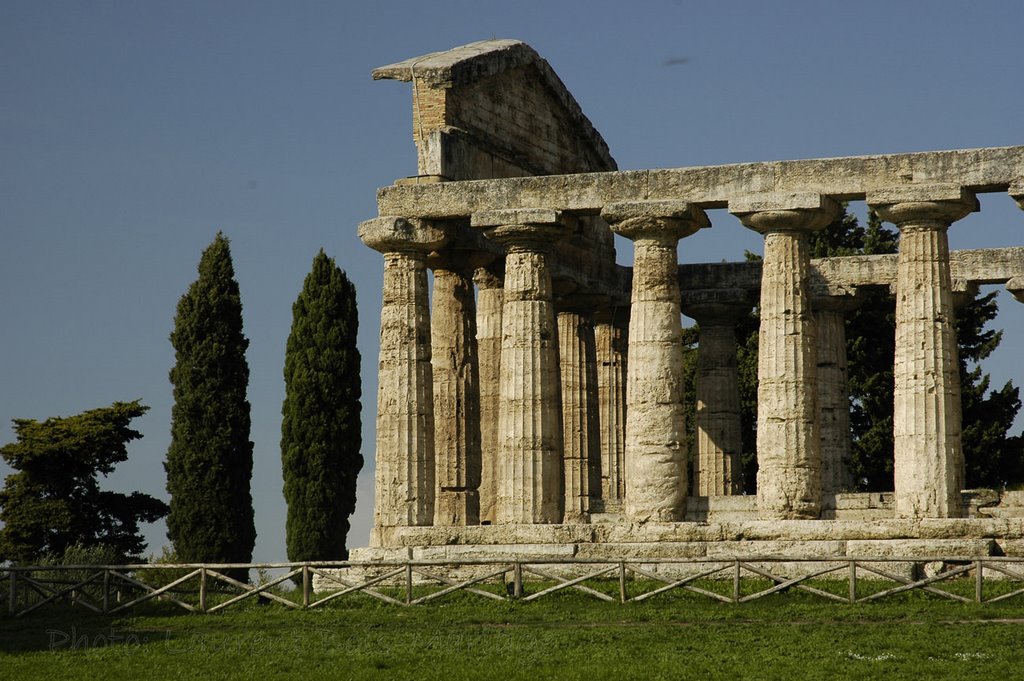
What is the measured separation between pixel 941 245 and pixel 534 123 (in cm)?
1347

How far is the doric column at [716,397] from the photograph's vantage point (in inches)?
2200

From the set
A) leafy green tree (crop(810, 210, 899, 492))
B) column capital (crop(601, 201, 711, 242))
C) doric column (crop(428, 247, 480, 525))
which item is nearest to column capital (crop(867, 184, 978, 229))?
column capital (crop(601, 201, 711, 242))

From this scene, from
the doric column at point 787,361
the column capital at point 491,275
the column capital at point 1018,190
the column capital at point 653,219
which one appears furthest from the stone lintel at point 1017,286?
the column capital at point 491,275

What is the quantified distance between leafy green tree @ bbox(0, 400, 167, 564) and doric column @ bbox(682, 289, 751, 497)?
16.9 m

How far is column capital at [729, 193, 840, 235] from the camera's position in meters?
45.3

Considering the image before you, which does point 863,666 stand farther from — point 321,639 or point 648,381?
point 648,381

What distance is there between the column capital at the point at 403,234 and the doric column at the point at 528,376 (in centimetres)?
129

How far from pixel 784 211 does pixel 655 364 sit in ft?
15.2

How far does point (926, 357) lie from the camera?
44.3 metres

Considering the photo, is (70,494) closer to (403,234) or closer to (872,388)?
(403,234)

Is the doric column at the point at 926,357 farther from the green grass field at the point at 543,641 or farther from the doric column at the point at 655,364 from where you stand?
the doric column at the point at 655,364

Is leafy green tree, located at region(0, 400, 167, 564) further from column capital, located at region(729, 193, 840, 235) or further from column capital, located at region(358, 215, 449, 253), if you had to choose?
column capital, located at region(729, 193, 840, 235)

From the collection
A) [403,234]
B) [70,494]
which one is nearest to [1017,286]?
[403,234]

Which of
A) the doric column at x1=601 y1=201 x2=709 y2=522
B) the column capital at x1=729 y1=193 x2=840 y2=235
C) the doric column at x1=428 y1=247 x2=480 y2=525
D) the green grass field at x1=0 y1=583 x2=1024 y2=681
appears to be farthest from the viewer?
the doric column at x1=428 y1=247 x2=480 y2=525
